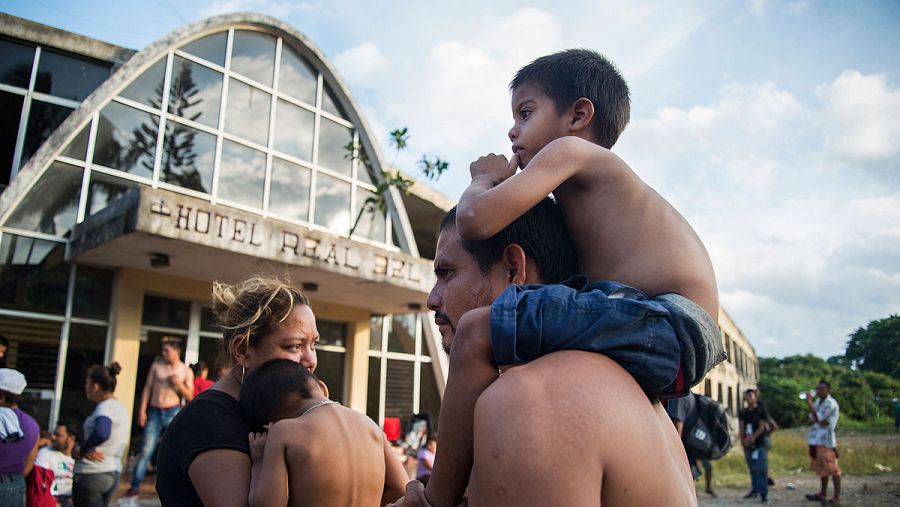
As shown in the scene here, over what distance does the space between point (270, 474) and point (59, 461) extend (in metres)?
5.16

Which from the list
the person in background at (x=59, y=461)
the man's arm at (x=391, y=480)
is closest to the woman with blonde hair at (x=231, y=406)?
the man's arm at (x=391, y=480)

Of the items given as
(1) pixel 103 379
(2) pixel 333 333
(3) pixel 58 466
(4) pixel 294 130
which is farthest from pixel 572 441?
(4) pixel 294 130

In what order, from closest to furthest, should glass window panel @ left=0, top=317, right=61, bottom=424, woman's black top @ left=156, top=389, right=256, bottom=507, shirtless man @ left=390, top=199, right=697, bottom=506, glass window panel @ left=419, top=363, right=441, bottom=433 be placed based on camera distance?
shirtless man @ left=390, top=199, right=697, bottom=506 < woman's black top @ left=156, top=389, right=256, bottom=507 < glass window panel @ left=0, top=317, right=61, bottom=424 < glass window panel @ left=419, top=363, right=441, bottom=433

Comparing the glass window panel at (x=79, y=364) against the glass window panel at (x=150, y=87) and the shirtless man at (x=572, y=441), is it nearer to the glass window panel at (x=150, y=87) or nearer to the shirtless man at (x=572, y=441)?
the glass window panel at (x=150, y=87)

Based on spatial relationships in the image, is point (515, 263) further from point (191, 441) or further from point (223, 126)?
point (223, 126)

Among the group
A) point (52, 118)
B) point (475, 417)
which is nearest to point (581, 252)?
point (475, 417)

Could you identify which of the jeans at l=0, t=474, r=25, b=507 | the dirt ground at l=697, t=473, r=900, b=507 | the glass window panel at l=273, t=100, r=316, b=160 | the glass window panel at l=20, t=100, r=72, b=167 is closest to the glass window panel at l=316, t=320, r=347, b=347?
the glass window panel at l=273, t=100, r=316, b=160

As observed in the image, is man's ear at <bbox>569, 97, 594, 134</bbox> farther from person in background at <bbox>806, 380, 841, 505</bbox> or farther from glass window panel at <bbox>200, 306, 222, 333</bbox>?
glass window panel at <bbox>200, 306, 222, 333</bbox>

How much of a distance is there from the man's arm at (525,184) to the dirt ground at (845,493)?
10.1m

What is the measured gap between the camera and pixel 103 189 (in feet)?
36.6

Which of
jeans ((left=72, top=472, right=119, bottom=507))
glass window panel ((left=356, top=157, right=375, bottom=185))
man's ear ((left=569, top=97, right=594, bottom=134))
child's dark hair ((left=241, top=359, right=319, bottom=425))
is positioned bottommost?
jeans ((left=72, top=472, right=119, bottom=507))

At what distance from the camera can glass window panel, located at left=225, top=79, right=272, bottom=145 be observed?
1332cm

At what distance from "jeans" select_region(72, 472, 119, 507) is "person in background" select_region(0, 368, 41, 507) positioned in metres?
0.66

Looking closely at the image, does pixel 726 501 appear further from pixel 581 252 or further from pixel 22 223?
pixel 22 223
